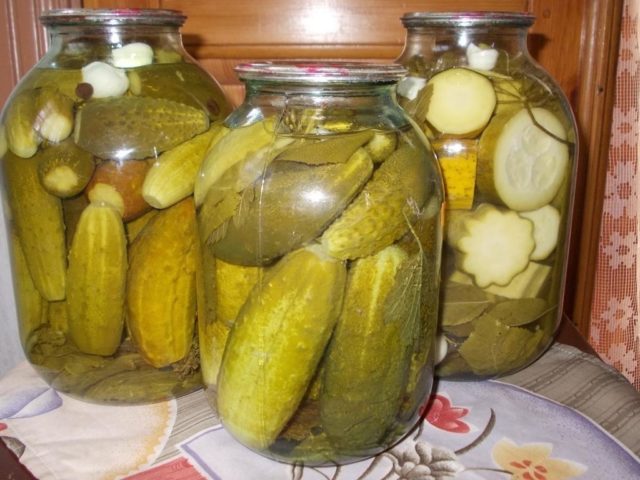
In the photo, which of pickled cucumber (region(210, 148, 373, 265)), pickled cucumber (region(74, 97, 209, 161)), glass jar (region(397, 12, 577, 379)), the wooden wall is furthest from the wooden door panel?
pickled cucumber (region(210, 148, 373, 265))

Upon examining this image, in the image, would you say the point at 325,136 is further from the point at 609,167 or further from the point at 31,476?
the point at 609,167

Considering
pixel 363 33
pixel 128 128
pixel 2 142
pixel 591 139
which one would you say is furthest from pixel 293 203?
pixel 591 139

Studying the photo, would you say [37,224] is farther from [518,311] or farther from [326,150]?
[518,311]

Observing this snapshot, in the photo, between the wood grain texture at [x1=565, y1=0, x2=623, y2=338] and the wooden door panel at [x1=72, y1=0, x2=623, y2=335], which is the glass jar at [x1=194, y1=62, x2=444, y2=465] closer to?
the wooden door panel at [x1=72, y1=0, x2=623, y2=335]

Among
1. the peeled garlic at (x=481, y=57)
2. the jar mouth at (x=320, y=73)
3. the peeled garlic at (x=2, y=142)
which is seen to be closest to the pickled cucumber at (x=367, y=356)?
the jar mouth at (x=320, y=73)

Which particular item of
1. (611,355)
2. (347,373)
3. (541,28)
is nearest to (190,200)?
(347,373)

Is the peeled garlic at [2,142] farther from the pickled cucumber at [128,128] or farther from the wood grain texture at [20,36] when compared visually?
the wood grain texture at [20,36]
